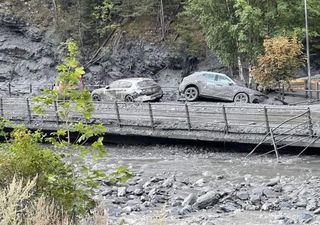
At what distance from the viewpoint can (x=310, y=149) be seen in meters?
16.8

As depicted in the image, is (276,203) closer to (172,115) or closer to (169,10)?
(172,115)

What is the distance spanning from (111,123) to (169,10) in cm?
2231

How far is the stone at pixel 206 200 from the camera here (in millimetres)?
11336

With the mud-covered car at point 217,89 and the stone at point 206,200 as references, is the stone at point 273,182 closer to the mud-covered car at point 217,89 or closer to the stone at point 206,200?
the stone at point 206,200

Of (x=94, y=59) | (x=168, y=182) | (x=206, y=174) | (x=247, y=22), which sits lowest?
(x=206, y=174)

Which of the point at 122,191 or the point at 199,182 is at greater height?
the point at 122,191

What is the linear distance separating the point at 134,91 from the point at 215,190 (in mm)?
14290

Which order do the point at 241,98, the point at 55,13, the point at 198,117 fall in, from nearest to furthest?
the point at 198,117 → the point at 241,98 → the point at 55,13

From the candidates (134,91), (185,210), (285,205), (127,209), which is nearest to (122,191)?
(127,209)

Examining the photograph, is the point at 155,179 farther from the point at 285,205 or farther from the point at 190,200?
the point at 285,205

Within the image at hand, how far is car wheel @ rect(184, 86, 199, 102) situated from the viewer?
26177 millimetres

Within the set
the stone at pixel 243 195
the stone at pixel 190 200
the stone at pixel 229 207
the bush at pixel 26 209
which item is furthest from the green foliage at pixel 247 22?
the bush at pixel 26 209

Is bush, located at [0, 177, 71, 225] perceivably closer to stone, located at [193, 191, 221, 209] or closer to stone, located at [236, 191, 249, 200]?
stone, located at [193, 191, 221, 209]

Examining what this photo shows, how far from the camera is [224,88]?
25531 millimetres
